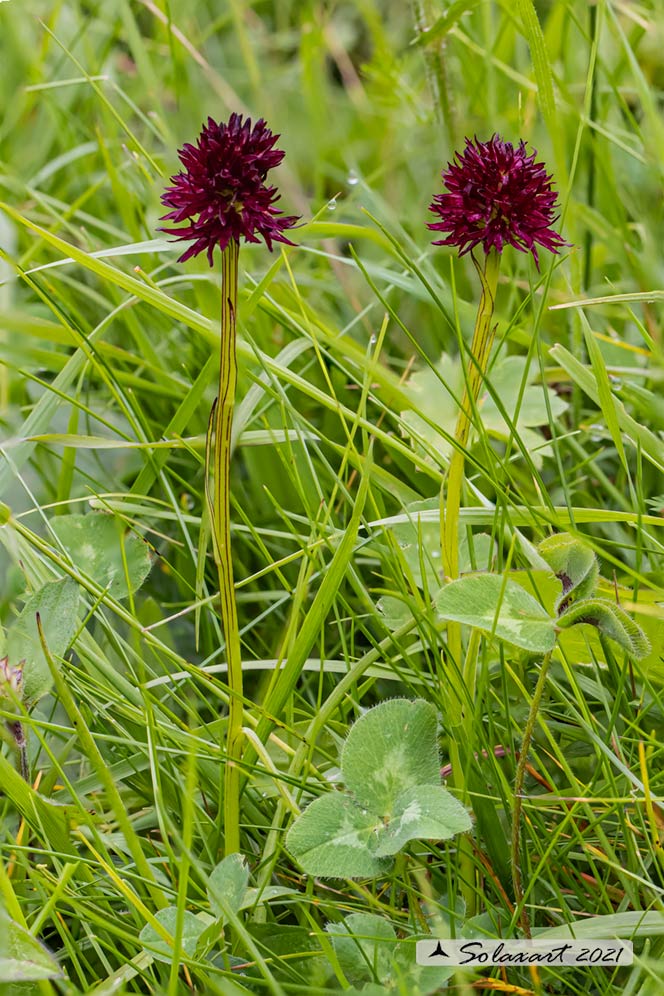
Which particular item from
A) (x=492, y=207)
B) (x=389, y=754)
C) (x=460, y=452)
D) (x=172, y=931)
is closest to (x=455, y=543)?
(x=460, y=452)

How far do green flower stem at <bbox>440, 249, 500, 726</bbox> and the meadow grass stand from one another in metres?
0.02

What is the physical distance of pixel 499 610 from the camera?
837 millimetres

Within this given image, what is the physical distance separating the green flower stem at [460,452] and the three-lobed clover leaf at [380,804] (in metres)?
0.06

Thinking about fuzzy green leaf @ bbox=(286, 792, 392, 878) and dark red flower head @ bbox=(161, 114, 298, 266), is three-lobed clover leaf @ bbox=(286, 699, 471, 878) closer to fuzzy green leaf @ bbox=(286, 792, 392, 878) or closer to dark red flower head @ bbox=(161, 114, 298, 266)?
fuzzy green leaf @ bbox=(286, 792, 392, 878)

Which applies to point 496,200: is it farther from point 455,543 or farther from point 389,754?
point 389,754

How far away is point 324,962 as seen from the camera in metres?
0.87

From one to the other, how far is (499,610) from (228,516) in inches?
9.8

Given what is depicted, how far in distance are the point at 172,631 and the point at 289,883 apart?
416mm

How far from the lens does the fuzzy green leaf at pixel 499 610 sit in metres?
0.83

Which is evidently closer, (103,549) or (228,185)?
(228,185)

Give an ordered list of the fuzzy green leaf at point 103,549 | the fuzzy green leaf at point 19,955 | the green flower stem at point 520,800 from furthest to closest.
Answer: the fuzzy green leaf at point 103,549
the green flower stem at point 520,800
the fuzzy green leaf at point 19,955

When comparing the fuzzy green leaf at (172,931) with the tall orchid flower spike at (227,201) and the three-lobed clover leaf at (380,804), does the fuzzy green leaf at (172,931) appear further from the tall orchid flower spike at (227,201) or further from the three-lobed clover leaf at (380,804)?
the tall orchid flower spike at (227,201)

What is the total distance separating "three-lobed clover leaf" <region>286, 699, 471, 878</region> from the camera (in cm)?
84

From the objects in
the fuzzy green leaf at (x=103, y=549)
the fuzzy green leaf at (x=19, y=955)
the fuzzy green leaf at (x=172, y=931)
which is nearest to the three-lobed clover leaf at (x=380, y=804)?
the fuzzy green leaf at (x=172, y=931)
